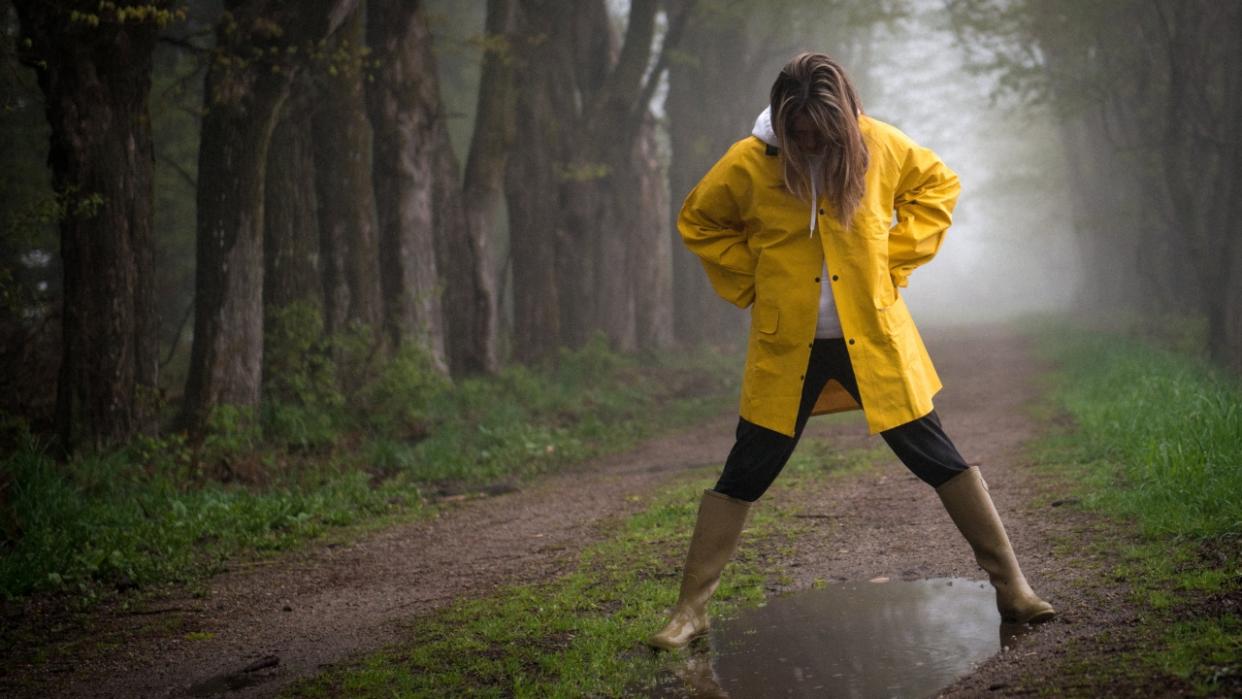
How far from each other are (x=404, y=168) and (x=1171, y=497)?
909cm

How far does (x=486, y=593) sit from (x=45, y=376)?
6412mm

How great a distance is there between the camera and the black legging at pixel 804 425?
4.47m

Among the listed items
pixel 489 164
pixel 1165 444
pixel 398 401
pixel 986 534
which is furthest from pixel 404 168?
pixel 986 534

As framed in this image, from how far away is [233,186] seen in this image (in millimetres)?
10203

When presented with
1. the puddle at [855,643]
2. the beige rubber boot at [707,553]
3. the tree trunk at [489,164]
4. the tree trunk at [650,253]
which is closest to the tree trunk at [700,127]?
the tree trunk at [650,253]

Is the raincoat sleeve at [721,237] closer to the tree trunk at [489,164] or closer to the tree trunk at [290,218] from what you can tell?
the tree trunk at [290,218]

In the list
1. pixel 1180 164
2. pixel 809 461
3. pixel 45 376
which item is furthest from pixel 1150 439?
pixel 1180 164

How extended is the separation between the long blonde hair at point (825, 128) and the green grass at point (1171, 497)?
184cm

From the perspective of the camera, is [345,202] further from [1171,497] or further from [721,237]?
[1171,497]

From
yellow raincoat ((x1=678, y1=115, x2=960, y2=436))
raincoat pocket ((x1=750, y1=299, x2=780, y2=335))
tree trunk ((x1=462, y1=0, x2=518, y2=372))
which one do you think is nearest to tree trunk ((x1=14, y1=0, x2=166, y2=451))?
tree trunk ((x1=462, y1=0, x2=518, y2=372))

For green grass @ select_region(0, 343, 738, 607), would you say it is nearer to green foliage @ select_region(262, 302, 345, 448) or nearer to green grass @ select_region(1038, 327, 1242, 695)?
green foliage @ select_region(262, 302, 345, 448)

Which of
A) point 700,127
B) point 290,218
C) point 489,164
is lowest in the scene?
point 290,218

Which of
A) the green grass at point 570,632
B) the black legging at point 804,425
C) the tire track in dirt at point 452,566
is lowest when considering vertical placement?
the tire track in dirt at point 452,566

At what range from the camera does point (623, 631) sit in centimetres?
476
